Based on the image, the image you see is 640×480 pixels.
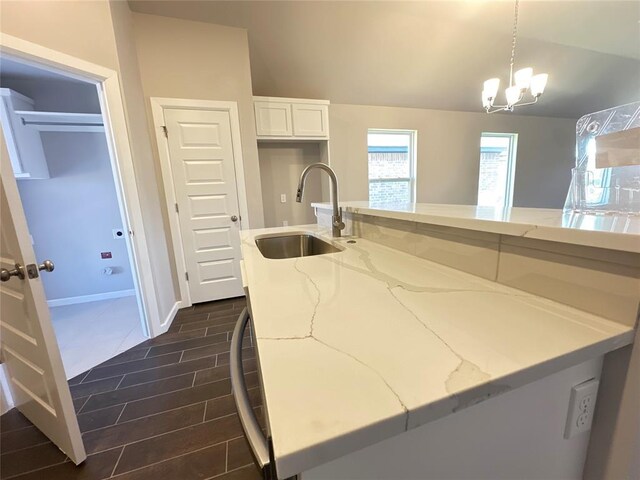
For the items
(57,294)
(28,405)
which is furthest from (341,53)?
(57,294)

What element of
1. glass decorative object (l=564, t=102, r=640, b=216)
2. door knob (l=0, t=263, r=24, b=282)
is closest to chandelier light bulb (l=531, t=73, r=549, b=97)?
glass decorative object (l=564, t=102, r=640, b=216)

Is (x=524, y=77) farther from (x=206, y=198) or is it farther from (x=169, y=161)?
(x=169, y=161)

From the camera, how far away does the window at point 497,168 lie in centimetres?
481

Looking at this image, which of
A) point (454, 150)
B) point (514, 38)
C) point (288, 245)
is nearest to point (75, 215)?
point (288, 245)

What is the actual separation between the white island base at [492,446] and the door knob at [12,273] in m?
1.34

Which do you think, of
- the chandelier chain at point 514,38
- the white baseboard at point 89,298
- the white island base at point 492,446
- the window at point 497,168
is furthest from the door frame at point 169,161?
the window at point 497,168

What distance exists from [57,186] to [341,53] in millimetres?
3457

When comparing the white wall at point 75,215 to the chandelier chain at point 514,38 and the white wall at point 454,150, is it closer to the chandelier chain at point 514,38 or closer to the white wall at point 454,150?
the white wall at point 454,150

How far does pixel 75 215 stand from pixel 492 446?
3.93m

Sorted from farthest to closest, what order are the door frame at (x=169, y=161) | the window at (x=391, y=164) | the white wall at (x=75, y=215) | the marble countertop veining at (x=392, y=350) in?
1. the window at (x=391, y=164)
2. the white wall at (x=75, y=215)
3. the door frame at (x=169, y=161)
4. the marble countertop veining at (x=392, y=350)

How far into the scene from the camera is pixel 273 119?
3062 millimetres

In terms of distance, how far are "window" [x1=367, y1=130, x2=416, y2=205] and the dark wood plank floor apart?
322 cm

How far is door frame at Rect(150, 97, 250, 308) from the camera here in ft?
7.86

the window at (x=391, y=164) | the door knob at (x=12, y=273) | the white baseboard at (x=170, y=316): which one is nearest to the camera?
the door knob at (x=12, y=273)
